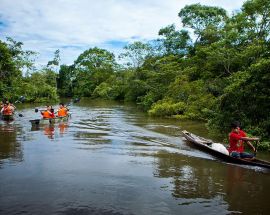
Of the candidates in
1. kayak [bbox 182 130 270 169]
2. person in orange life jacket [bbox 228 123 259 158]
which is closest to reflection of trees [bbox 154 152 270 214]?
kayak [bbox 182 130 270 169]

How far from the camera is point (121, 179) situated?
959 centimetres

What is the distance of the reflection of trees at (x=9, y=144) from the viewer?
1215 centimetres

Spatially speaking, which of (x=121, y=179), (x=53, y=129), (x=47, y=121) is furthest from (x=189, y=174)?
(x=47, y=121)

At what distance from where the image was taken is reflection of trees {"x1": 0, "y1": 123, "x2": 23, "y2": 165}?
12.2m

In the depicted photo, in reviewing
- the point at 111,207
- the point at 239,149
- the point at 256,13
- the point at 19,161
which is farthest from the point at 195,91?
the point at 111,207

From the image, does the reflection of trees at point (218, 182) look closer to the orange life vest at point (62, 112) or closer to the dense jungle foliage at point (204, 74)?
the dense jungle foliage at point (204, 74)

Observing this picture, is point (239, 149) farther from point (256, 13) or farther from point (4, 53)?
point (4, 53)

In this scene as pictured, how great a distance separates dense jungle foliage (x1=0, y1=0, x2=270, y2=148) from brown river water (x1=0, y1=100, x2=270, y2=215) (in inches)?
107

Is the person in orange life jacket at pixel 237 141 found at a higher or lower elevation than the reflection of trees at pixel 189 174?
higher

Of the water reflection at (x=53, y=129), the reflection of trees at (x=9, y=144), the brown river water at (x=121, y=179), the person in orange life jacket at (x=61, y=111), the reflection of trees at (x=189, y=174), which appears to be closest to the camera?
the brown river water at (x=121, y=179)

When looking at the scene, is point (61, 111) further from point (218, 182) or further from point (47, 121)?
point (218, 182)

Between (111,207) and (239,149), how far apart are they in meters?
5.70

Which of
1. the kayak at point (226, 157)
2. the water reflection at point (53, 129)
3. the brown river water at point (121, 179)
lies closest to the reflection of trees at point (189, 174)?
the brown river water at point (121, 179)

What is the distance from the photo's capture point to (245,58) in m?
23.0
